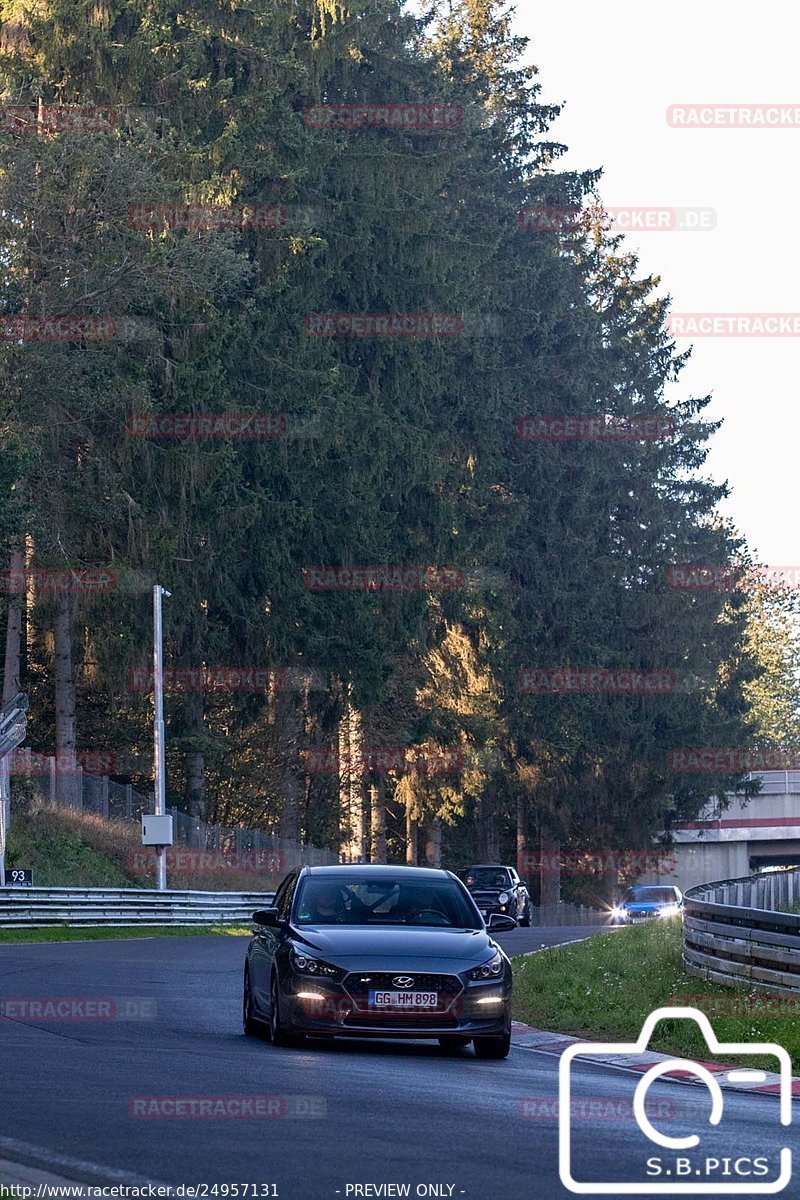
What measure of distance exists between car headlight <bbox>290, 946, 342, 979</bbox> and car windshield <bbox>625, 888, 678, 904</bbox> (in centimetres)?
3726

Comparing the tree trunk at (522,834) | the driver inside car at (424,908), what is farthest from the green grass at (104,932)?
the tree trunk at (522,834)

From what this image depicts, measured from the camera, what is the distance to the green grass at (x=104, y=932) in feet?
115

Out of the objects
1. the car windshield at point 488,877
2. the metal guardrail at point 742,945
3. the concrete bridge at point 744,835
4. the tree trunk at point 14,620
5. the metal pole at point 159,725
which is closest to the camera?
the metal guardrail at point 742,945

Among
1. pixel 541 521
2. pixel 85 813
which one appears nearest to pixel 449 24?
pixel 541 521

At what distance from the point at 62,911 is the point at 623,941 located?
13.2m

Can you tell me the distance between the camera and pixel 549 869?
228ft

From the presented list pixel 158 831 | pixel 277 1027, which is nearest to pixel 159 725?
pixel 158 831

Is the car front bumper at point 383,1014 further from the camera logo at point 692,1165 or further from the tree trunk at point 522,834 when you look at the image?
the tree trunk at point 522,834

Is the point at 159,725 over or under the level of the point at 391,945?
over

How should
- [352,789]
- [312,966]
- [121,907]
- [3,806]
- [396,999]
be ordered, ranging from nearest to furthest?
[396,999] → [312,966] → [3,806] → [121,907] → [352,789]

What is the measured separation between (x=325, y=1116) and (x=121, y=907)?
94.7ft

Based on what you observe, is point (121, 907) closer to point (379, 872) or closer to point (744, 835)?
point (379, 872)

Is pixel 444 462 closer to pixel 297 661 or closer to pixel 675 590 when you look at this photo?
pixel 297 661

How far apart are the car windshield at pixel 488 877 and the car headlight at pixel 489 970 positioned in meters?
28.7
